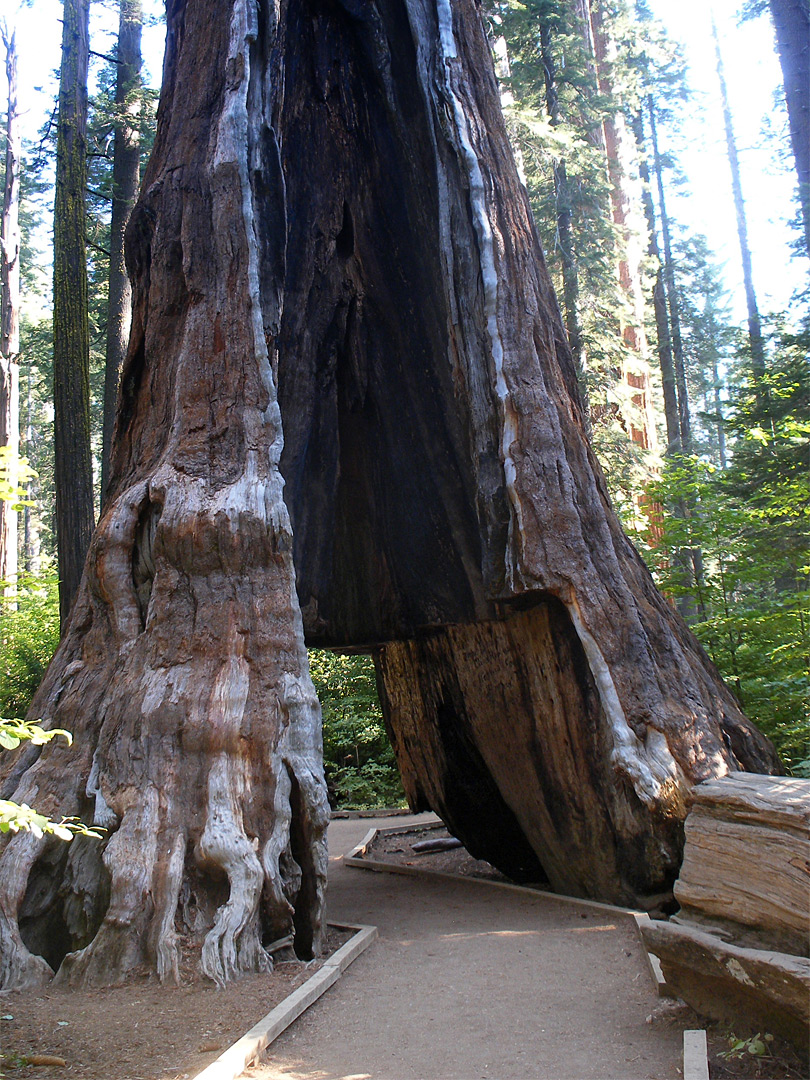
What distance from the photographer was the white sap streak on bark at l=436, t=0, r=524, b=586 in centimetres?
606

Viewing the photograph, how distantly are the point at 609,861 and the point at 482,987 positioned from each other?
71.9 inches

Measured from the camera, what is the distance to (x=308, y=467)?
7637 mm

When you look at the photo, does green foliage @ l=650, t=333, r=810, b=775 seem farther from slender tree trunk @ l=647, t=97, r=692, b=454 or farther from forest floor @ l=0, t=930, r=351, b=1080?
slender tree trunk @ l=647, t=97, r=692, b=454

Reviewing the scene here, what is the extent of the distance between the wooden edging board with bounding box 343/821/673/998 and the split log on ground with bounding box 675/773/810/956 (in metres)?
0.36

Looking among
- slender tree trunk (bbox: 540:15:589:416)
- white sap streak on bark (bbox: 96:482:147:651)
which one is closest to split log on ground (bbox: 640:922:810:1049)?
white sap streak on bark (bbox: 96:482:147:651)

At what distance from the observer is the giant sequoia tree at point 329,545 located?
4684 mm

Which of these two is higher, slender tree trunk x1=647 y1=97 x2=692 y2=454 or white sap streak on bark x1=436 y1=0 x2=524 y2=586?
slender tree trunk x1=647 y1=97 x2=692 y2=454

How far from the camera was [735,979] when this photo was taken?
3234mm

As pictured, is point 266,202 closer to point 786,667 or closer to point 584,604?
point 584,604

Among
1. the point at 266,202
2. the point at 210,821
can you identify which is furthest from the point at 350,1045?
the point at 266,202

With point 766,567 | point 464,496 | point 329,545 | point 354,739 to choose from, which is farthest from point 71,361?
point 766,567

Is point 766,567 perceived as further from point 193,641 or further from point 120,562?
point 120,562

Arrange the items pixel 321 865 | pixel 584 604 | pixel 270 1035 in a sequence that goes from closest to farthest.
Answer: pixel 270 1035 → pixel 321 865 → pixel 584 604

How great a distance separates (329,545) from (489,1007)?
4.50 meters
